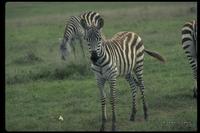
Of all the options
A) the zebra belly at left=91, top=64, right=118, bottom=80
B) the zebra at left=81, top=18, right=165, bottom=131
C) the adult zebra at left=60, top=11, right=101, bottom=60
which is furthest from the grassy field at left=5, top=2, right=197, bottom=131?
the zebra belly at left=91, top=64, right=118, bottom=80

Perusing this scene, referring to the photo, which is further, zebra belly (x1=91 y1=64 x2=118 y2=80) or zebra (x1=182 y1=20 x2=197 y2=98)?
zebra (x1=182 y1=20 x2=197 y2=98)

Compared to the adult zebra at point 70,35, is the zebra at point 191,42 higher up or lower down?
lower down

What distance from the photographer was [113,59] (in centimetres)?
823

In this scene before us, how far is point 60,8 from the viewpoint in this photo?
1364 inches

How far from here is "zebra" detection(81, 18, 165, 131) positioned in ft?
25.1

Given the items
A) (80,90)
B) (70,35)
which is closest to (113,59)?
(80,90)

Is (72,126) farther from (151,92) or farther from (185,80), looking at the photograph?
(185,80)

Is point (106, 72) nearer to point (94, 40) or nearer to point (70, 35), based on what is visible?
point (94, 40)

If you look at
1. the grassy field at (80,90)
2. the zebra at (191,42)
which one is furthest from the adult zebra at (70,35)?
the zebra at (191,42)

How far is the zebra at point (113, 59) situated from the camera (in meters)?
7.64

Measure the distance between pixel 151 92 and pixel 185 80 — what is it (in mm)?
1326

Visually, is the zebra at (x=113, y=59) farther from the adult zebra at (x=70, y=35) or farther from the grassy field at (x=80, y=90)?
the adult zebra at (x=70, y=35)

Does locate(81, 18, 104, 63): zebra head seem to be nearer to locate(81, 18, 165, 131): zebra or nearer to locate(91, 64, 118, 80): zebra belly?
locate(81, 18, 165, 131): zebra
